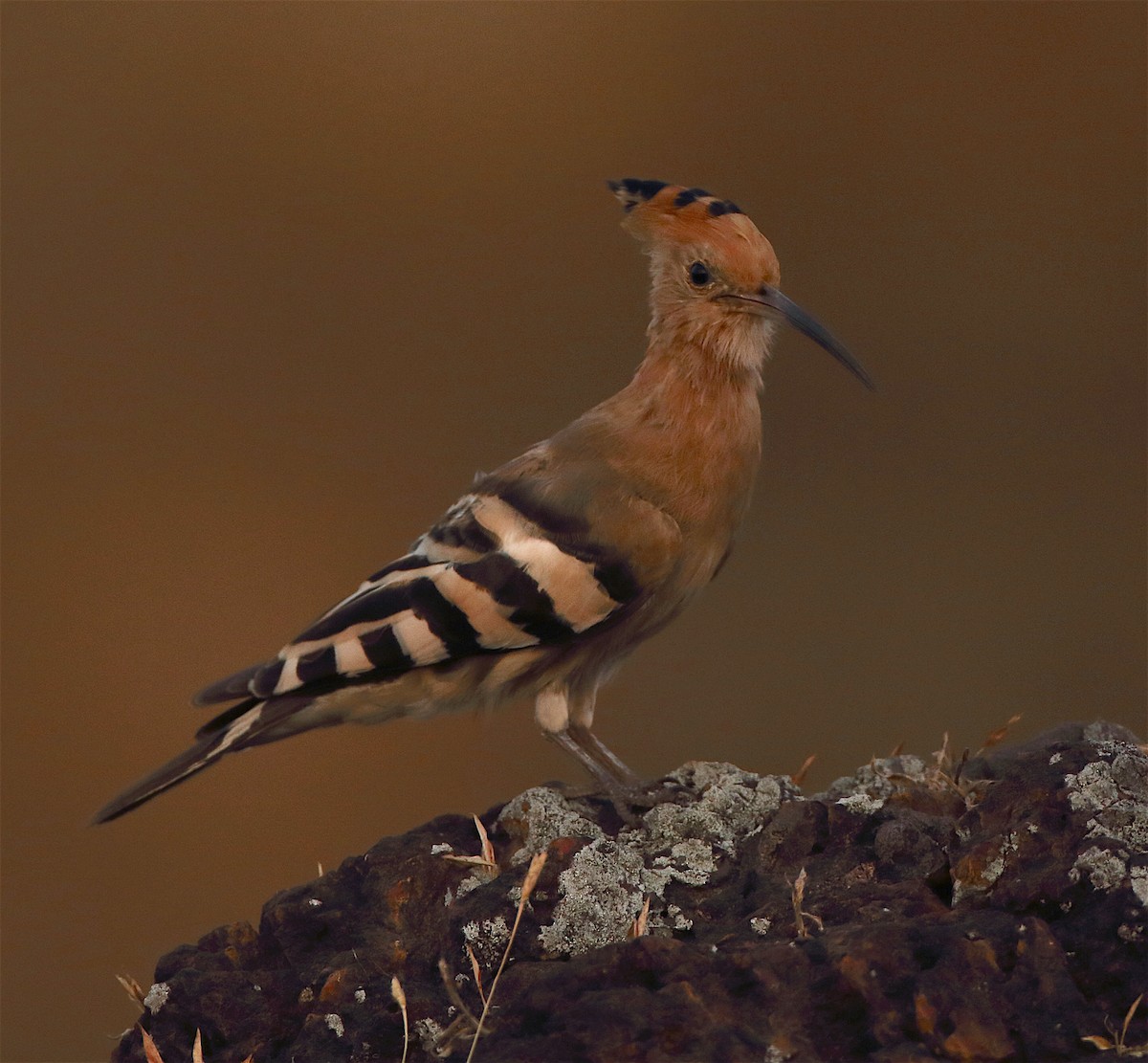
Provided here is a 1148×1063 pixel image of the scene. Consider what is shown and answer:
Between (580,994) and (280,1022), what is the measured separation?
0.42 metres

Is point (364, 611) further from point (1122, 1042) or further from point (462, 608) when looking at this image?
point (1122, 1042)

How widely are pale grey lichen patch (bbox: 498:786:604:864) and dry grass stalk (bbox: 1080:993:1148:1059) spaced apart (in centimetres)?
68

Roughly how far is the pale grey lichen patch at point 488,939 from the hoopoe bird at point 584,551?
1.86 feet

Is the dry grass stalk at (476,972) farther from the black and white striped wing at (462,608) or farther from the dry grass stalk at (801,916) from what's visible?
the black and white striped wing at (462,608)

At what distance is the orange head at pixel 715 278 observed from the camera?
7.82 ft

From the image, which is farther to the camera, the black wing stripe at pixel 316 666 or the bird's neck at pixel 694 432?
the bird's neck at pixel 694 432

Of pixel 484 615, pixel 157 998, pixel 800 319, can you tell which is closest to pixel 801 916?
pixel 157 998

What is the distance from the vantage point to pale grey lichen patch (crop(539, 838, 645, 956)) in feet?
4.76

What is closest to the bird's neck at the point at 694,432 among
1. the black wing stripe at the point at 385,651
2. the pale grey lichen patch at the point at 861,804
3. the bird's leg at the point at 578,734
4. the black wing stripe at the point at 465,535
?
the black wing stripe at the point at 465,535

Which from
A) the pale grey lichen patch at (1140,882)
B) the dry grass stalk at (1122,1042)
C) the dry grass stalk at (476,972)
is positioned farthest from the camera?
the dry grass stalk at (476,972)

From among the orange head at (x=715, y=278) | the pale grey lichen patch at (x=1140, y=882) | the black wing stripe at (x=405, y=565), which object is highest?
the orange head at (x=715, y=278)

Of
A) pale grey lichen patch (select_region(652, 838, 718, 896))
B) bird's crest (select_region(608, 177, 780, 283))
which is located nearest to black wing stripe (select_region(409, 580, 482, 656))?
pale grey lichen patch (select_region(652, 838, 718, 896))

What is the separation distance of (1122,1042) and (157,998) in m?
1.05

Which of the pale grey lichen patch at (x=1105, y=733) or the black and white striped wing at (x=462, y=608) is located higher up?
the black and white striped wing at (x=462, y=608)
